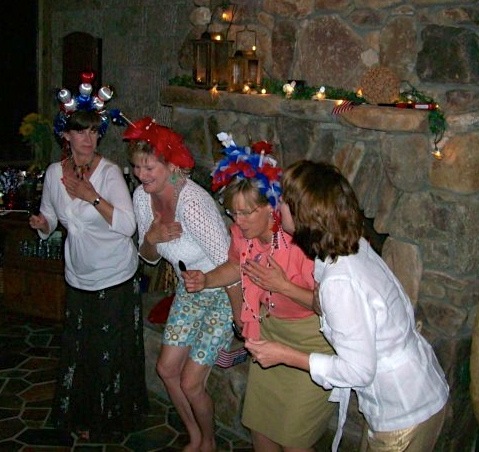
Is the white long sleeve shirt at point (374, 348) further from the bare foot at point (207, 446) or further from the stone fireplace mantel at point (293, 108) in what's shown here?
the bare foot at point (207, 446)

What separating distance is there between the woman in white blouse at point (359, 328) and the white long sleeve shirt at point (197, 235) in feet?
2.30

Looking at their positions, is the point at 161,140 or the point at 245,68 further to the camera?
the point at 245,68

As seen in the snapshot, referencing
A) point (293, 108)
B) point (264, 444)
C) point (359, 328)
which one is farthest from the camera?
point (293, 108)

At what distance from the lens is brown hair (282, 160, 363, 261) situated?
1.86 meters

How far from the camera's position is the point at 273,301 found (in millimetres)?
2414

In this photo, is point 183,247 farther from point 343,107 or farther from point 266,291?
point 343,107

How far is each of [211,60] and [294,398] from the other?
6.36 ft

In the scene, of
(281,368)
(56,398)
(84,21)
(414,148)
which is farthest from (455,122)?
(84,21)

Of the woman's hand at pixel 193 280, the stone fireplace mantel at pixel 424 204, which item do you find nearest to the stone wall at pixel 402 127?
the stone fireplace mantel at pixel 424 204

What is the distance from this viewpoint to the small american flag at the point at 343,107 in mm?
2888

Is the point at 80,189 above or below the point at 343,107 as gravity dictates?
below

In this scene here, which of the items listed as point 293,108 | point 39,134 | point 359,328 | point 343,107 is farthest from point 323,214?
point 39,134

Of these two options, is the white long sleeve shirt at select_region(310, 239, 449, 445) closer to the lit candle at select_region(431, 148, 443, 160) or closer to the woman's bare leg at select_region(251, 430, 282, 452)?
the woman's bare leg at select_region(251, 430, 282, 452)

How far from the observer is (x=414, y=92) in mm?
2770
